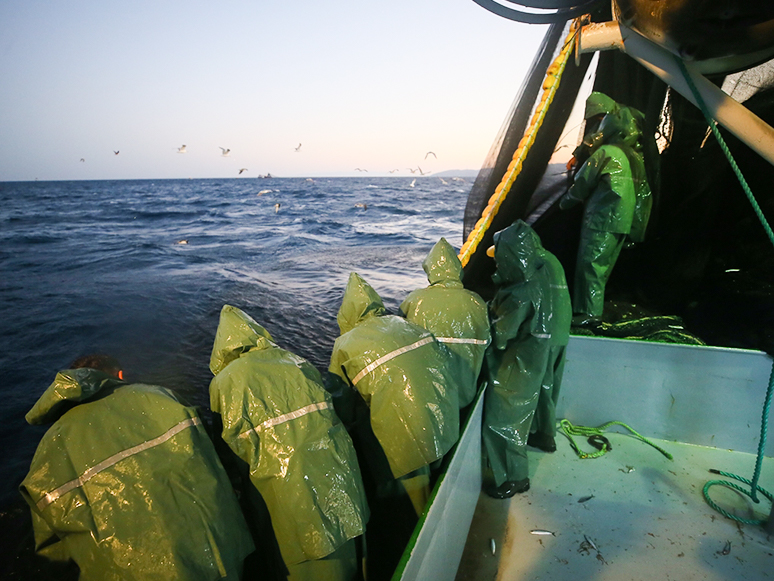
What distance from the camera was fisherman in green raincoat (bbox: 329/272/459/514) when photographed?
1.80 meters

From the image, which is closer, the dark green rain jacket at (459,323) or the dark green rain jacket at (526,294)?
the dark green rain jacket at (459,323)

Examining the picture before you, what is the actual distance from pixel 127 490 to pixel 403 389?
41.1 inches

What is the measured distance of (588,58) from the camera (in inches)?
146

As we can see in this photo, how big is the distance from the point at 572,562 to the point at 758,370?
190cm

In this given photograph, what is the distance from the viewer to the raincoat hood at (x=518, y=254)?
8.92 feet

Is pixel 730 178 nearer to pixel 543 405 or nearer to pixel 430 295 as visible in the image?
pixel 543 405

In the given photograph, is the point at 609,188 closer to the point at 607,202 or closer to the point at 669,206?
the point at 607,202

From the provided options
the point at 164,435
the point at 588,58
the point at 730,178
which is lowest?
the point at 164,435

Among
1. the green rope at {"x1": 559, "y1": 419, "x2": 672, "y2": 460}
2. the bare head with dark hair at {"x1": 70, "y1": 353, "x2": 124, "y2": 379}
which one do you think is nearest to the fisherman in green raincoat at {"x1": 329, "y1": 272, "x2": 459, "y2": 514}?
the bare head with dark hair at {"x1": 70, "y1": 353, "x2": 124, "y2": 379}

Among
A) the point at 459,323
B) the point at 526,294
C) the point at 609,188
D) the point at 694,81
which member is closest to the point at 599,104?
the point at 609,188

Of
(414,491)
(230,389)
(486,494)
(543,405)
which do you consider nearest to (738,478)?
(543,405)

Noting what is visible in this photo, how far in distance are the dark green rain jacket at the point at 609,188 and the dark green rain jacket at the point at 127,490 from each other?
358cm

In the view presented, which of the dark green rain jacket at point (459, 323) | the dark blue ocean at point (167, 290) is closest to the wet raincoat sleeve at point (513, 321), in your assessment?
the dark green rain jacket at point (459, 323)

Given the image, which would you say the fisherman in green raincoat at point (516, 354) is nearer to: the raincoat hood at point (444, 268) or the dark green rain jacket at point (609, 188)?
the raincoat hood at point (444, 268)
